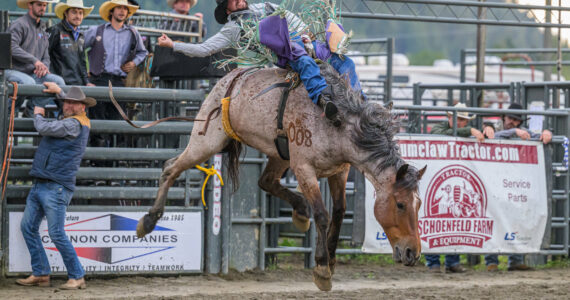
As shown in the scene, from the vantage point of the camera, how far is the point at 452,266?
1042cm

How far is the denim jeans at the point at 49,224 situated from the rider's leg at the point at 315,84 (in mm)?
3280

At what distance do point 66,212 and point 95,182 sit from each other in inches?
32.9

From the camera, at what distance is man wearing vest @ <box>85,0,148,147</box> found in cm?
930

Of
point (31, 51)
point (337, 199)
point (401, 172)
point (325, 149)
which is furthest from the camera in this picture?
Result: point (31, 51)

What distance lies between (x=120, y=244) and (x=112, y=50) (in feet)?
7.36

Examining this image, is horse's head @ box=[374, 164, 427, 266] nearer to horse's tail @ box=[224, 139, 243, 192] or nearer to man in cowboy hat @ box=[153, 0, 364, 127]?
man in cowboy hat @ box=[153, 0, 364, 127]

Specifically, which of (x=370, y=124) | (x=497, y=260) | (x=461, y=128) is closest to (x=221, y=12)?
(x=370, y=124)

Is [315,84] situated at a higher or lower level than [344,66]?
lower

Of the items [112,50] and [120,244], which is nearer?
[120,244]

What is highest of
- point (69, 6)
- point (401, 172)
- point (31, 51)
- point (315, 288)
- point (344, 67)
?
point (69, 6)

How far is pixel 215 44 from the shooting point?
711cm

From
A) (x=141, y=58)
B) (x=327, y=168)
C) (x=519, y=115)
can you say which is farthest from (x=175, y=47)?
(x=519, y=115)

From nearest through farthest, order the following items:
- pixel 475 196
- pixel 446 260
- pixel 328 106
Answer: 1. pixel 328 106
2. pixel 475 196
3. pixel 446 260

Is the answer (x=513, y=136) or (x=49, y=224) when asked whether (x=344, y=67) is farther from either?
(x=513, y=136)
